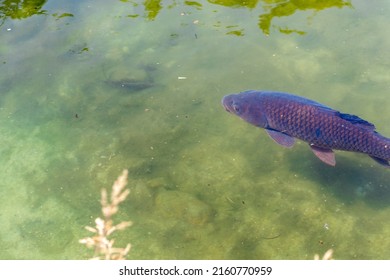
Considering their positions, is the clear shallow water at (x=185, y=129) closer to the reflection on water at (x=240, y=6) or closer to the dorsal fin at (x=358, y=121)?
the reflection on water at (x=240, y=6)

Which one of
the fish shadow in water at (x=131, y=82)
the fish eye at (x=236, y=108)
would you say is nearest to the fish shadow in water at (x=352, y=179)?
the fish eye at (x=236, y=108)

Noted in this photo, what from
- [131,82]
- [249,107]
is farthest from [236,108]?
[131,82]

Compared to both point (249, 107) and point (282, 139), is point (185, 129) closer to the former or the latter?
point (249, 107)

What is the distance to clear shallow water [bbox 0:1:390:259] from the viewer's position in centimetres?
370

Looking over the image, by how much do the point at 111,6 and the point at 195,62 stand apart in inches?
69.6

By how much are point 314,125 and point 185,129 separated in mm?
1398

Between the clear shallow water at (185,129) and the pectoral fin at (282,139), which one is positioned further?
the pectoral fin at (282,139)

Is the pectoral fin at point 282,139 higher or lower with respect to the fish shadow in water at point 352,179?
higher

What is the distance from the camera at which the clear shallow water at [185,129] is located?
370cm

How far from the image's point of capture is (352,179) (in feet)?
13.3

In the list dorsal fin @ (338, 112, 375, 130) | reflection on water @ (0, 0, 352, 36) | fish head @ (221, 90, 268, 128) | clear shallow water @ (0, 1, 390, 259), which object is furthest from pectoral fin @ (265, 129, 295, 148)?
reflection on water @ (0, 0, 352, 36)

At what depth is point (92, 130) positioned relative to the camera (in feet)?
15.1
